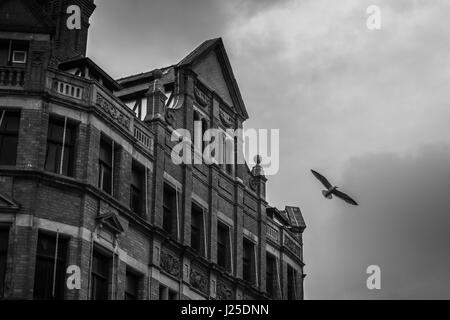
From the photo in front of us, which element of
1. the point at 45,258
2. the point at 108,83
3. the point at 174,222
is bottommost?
the point at 45,258

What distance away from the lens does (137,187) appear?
42.6 metres

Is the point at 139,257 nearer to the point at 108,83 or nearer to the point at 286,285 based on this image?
the point at 108,83

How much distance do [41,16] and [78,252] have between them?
8.87 metres

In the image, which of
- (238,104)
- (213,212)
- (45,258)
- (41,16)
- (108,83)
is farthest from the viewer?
(238,104)

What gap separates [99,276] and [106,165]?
4.19 metres

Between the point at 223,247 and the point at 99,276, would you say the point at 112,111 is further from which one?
the point at 223,247

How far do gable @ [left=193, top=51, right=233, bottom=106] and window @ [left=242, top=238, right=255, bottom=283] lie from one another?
6.34 meters

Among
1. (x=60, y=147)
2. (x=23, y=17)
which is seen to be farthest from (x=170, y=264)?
(x=23, y=17)

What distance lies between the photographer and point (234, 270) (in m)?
47.4

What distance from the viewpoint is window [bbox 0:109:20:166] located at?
38188mm

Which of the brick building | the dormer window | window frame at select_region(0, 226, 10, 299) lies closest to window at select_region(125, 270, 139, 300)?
the brick building

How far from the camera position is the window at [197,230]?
4553 cm

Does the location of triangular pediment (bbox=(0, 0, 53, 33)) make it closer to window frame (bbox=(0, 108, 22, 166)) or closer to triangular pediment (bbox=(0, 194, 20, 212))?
window frame (bbox=(0, 108, 22, 166))

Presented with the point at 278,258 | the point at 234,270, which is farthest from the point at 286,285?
the point at 234,270
